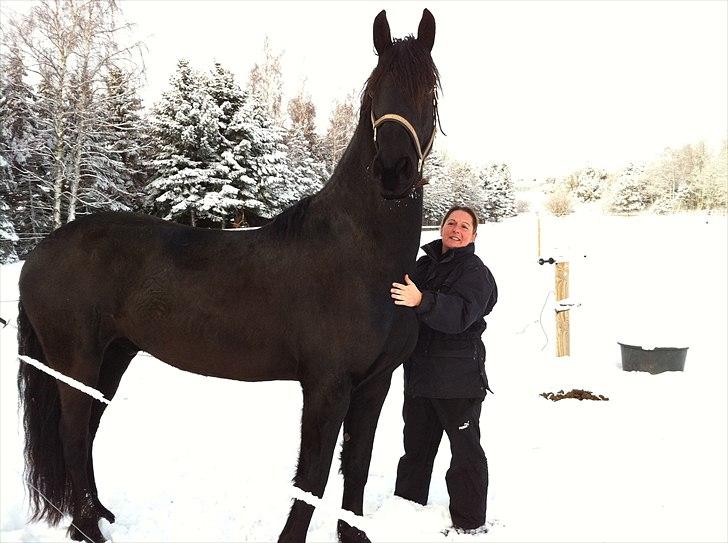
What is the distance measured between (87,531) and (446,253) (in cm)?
242

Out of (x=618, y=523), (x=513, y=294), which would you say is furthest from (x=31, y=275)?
(x=513, y=294)

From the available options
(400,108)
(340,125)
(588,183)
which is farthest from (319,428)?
(588,183)

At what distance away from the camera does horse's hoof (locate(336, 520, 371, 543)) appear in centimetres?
264

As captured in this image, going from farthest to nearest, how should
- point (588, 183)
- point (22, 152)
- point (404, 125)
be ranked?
point (588, 183), point (22, 152), point (404, 125)

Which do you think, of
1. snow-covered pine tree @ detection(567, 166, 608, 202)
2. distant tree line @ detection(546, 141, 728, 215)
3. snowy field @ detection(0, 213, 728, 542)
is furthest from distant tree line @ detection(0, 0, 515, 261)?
snow-covered pine tree @ detection(567, 166, 608, 202)

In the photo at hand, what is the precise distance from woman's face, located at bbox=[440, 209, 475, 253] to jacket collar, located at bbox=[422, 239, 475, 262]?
1.0 inches

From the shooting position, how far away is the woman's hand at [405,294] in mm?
2244

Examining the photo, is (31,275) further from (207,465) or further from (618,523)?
(618,523)

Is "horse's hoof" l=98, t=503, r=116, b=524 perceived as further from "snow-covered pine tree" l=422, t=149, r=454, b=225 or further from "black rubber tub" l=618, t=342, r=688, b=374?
"snow-covered pine tree" l=422, t=149, r=454, b=225

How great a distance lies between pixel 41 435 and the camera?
8.95ft

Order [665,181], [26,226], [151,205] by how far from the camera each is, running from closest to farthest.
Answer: [26,226]
[151,205]
[665,181]

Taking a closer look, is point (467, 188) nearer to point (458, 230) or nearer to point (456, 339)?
point (458, 230)

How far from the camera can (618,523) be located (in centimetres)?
295

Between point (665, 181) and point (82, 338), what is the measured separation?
Answer: 58933mm
